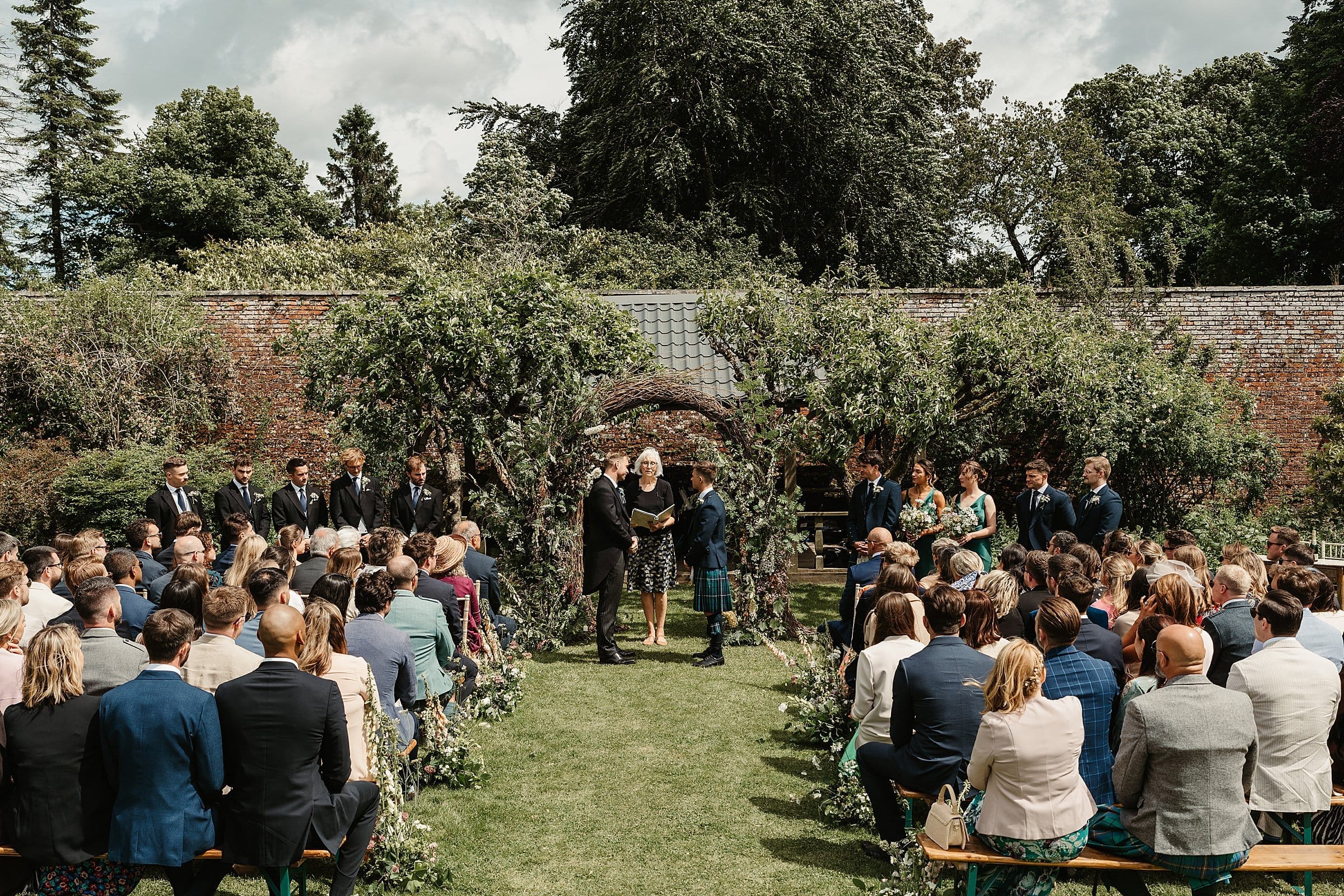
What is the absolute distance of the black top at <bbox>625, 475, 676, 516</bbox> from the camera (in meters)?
9.59

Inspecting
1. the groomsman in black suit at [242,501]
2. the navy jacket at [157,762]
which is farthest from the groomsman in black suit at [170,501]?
the navy jacket at [157,762]

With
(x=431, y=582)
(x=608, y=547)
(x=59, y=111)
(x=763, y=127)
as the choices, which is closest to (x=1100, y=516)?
(x=608, y=547)

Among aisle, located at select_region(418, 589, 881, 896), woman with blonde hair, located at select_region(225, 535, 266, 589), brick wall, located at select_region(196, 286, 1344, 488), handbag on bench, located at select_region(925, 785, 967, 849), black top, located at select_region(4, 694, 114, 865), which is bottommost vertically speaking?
aisle, located at select_region(418, 589, 881, 896)

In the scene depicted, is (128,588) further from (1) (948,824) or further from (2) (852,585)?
(1) (948,824)

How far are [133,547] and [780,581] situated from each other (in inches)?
232

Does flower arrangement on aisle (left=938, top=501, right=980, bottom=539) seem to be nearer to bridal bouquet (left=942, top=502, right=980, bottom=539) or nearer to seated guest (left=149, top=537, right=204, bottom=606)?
bridal bouquet (left=942, top=502, right=980, bottom=539)

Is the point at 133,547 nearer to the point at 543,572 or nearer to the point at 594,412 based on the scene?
the point at 543,572

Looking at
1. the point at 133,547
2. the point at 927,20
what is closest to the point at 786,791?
the point at 133,547

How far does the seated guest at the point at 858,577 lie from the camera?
7.16 meters

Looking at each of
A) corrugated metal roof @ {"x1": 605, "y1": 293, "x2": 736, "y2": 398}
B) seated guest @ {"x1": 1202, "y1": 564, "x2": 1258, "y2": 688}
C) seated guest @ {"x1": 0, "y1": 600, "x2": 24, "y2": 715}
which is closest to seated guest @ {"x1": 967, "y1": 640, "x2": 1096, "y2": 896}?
seated guest @ {"x1": 1202, "y1": 564, "x2": 1258, "y2": 688}

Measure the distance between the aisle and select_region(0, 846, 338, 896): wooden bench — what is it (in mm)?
795

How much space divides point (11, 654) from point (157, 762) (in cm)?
114

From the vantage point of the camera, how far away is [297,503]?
1048cm

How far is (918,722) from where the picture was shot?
4.78m
